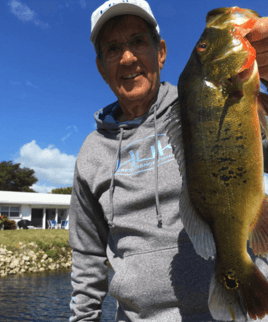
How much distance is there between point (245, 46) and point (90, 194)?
1797mm

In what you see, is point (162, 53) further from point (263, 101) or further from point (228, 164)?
point (228, 164)

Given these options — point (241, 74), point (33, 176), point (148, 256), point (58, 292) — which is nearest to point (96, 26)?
point (241, 74)

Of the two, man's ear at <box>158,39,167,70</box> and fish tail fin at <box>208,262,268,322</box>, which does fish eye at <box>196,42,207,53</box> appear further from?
man's ear at <box>158,39,167,70</box>

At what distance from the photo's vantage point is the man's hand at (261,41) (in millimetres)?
1369

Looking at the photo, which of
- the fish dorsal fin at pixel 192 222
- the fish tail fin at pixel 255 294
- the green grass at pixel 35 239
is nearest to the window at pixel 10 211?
the green grass at pixel 35 239

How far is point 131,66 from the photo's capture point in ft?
8.05

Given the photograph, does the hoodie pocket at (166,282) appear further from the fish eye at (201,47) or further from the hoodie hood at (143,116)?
the fish eye at (201,47)

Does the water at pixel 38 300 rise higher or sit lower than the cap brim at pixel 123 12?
lower

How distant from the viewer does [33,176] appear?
199 ft

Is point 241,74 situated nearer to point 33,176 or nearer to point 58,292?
point 58,292

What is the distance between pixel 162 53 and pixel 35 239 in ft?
76.9

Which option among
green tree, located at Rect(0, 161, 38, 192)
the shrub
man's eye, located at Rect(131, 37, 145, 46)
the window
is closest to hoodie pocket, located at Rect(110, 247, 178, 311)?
man's eye, located at Rect(131, 37, 145, 46)

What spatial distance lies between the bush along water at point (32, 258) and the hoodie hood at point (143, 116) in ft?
66.3

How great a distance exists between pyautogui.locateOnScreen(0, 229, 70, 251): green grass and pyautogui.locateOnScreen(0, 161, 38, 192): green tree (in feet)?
114
